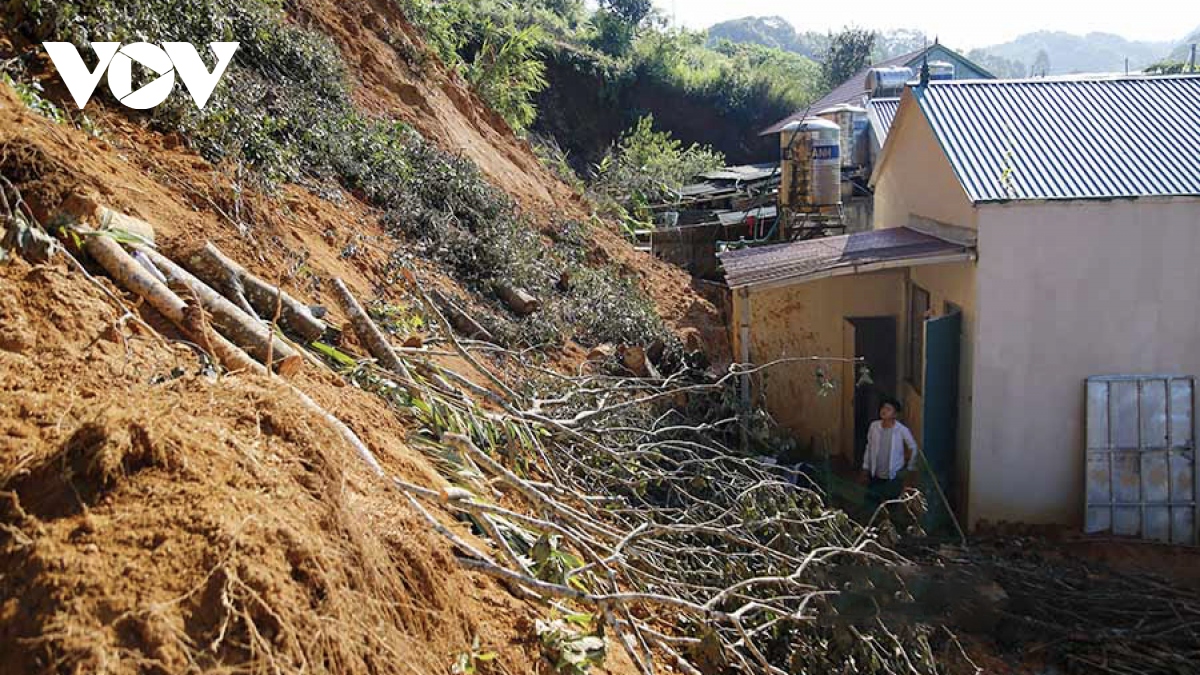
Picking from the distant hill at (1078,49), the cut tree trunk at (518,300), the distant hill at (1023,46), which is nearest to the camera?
the cut tree trunk at (518,300)

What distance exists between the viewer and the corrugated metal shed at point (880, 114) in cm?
1822

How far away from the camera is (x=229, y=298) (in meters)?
4.99

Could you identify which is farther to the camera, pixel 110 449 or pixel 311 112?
pixel 311 112

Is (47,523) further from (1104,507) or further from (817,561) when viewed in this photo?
(1104,507)

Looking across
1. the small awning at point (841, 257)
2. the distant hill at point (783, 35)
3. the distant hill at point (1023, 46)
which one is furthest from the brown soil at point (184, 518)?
the distant hill at point (783, 35)

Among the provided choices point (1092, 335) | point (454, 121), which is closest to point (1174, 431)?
point (1092, 335)

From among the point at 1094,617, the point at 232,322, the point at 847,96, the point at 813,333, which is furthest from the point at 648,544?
the point at 847,96

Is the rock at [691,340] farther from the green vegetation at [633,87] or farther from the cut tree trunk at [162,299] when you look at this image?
the green vegetation at [633,87]

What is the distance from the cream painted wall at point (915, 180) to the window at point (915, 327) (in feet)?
2.95

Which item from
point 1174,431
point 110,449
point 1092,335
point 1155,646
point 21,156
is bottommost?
point 1155,646

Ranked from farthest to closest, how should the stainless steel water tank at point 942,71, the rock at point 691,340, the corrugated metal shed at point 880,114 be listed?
the corrugated metal shed at point 880,114 → the stainless steel water tank at point 942,71 → the rock at point 691,340

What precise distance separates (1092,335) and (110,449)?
27.7ft

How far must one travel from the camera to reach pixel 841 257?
9820mm

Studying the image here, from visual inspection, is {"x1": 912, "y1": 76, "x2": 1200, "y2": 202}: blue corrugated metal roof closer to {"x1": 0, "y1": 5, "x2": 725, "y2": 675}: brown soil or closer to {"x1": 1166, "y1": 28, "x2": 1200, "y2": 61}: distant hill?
{"x1": 0, "y1": 5, "x2": 725, "y2": 675}: brown soil
